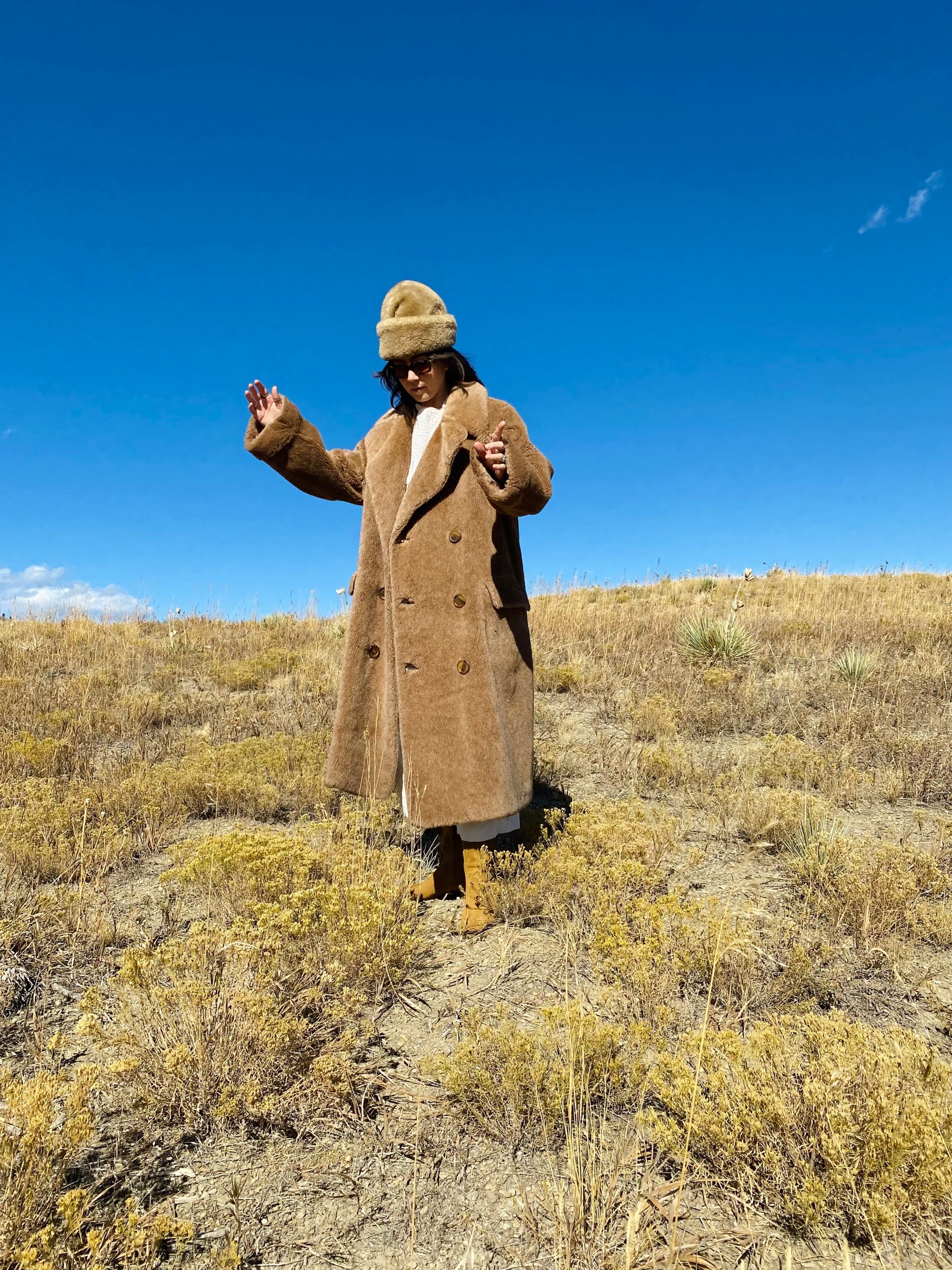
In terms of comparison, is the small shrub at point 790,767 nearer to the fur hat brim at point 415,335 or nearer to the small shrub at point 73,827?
the fur hat brim at point 415,335

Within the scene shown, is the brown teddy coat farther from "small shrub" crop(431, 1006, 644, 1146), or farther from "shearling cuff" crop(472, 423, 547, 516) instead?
"small shrub" crop(431, 1006, 644, 1146)

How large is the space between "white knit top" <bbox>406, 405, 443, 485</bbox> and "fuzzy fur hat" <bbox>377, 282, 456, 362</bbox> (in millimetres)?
270

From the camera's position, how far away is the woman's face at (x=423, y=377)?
10.8ft

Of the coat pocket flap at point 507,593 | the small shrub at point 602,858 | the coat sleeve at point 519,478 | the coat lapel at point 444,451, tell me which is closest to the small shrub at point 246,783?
the small shrub at point 602,858

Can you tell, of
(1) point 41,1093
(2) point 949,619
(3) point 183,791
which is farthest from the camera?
(2) point 949,619

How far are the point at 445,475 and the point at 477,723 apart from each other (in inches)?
41.6

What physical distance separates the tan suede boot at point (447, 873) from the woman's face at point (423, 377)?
2.02 metres

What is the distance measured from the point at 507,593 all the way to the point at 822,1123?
2.15 meters

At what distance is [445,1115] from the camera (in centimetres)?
198

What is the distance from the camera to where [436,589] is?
3145mm

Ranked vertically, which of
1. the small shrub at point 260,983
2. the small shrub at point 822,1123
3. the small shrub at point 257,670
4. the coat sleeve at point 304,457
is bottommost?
the small shrub at point 822,1123

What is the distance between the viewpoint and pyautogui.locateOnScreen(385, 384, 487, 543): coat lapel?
3.14 meters

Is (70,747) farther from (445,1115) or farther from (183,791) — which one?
(445,1115)

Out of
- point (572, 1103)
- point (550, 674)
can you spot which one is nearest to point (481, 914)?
point (572, 1103)
